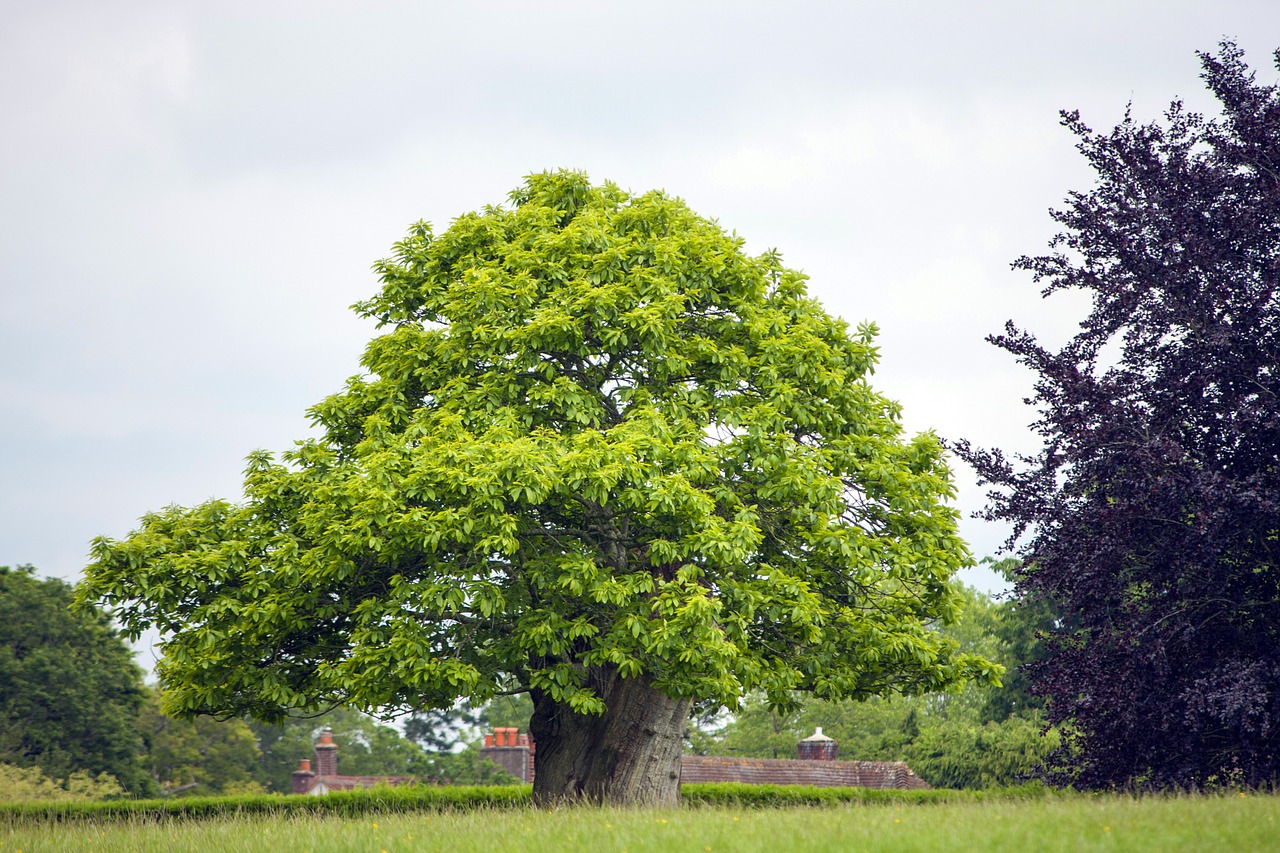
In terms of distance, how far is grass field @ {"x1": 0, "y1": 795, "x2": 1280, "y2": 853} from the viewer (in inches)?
433

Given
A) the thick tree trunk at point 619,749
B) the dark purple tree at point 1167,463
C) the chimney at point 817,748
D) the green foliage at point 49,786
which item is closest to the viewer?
the dark purple tree at point 1167,463

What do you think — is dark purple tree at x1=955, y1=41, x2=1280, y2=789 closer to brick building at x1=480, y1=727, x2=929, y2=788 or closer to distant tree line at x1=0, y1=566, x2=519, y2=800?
brick building at x1=480, y1=727, x2=929, y2=788

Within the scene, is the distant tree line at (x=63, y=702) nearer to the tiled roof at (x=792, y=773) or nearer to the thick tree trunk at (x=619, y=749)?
the tiled roof at (x=792, y=773)

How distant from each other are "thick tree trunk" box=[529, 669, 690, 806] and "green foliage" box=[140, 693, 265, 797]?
41560 mm

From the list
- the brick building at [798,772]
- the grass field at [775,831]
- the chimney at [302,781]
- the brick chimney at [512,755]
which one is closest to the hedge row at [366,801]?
the brick building at [798,772]

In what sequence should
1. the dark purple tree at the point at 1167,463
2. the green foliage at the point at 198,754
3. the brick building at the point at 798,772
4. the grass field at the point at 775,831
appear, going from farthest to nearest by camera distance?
1. the green foliage at the point at 198,754
2. the brick building at the point at 798,772
3. the dark purple tree at the point at 1167,463
4. the grass field at the point at 775,831

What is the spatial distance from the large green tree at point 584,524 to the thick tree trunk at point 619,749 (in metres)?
0.04

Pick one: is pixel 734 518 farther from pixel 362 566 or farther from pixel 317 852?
pixel 317 852

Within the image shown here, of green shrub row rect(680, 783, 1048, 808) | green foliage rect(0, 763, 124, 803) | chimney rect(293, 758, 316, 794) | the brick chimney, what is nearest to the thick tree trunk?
green shrub row rect(680, 783, 1048, 808)

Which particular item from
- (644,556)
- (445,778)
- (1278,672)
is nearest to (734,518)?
(644,556)

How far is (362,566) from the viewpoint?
18281 millimetres

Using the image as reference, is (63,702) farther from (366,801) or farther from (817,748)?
Answer: (817,748)

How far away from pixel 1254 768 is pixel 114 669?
4528 cm

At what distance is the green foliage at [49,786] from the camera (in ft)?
136
